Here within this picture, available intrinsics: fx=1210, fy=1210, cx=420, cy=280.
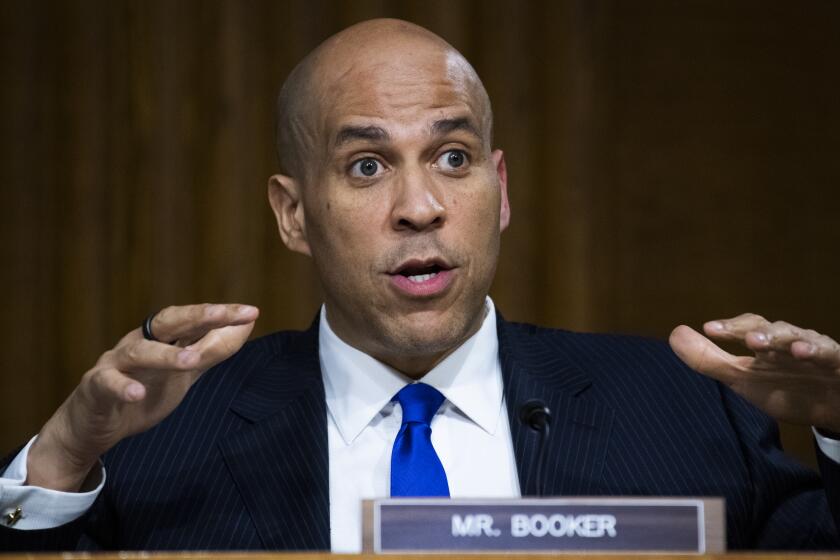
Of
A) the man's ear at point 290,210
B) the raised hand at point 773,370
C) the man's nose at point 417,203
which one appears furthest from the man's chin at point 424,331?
the raised hand at point 773,370

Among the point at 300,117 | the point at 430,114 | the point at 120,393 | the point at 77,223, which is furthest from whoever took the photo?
the point at 77,223

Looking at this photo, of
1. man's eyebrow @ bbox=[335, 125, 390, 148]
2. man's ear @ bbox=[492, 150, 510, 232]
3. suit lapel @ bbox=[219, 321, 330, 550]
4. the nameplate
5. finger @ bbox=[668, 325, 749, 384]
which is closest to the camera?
the nameplate

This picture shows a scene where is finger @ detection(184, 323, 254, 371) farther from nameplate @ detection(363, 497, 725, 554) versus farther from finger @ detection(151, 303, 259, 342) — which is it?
nameplate @ detection(363, 497, 725, 554)

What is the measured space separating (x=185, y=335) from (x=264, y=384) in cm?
44

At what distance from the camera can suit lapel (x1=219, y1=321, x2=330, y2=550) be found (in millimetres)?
1691

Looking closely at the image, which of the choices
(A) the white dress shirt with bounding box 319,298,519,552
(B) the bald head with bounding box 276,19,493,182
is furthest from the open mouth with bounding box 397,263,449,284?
(B) the bald head with bounding box 276,19,493,182

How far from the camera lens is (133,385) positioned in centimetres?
143

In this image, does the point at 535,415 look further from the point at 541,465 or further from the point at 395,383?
the point at 395,383

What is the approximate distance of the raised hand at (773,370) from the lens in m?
1.42

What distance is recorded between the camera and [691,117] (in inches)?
110

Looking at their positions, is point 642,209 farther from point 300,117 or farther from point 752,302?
point 300,117

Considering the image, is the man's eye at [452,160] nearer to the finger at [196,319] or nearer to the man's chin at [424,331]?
the man's chin at [424,331]

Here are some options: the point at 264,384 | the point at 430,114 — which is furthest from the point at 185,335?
the point at 430,114

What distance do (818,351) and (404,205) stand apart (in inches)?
24.7
